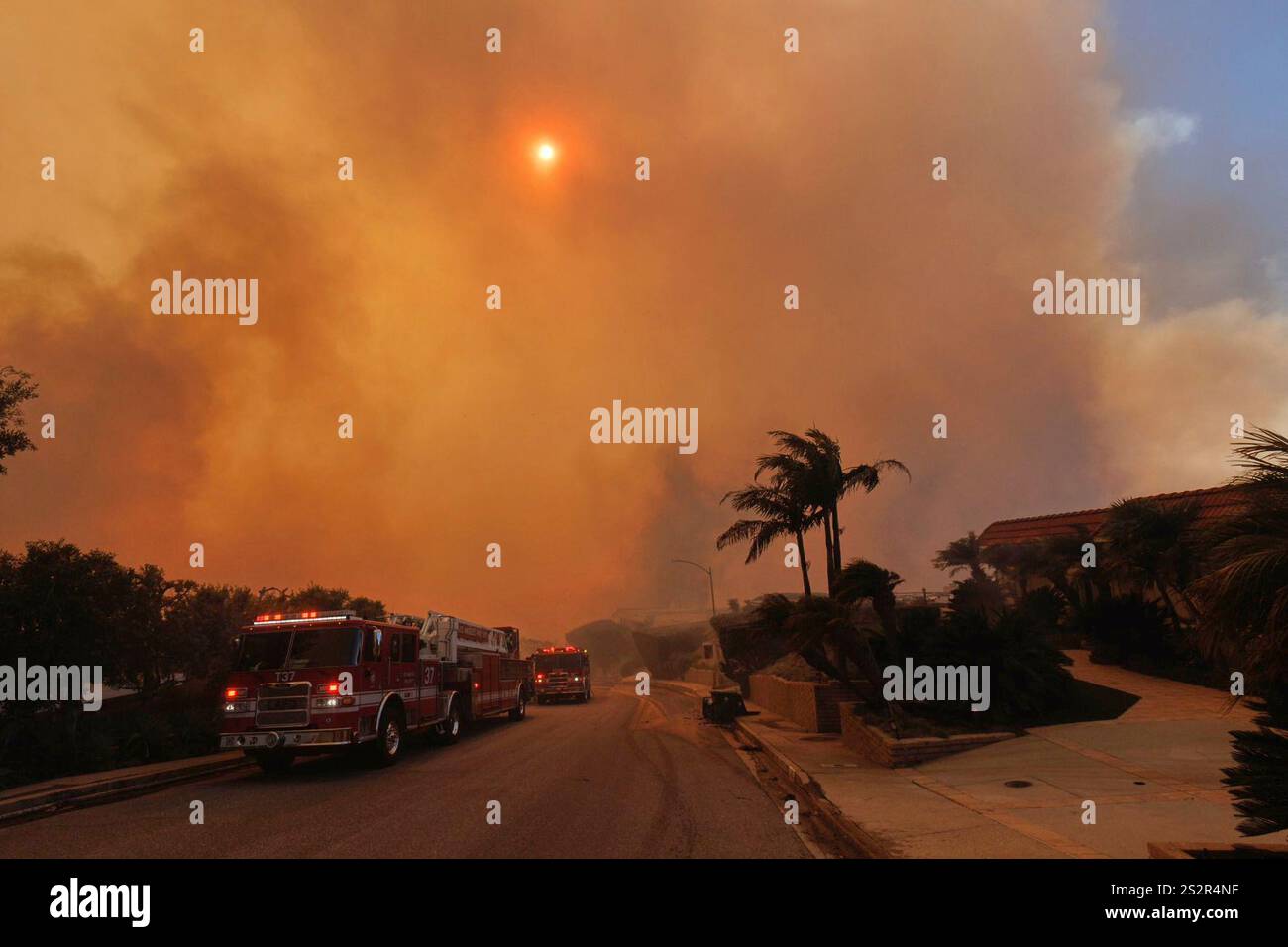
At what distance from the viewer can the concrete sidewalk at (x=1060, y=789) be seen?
800cm

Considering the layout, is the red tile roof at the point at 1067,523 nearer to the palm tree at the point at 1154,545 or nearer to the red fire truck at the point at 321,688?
the palm tree at the point at 1154,545

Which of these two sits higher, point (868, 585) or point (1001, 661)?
point (868, 585)

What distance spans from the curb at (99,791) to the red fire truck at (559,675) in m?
27.5

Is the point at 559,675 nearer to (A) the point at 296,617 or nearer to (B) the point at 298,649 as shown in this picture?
(A) the point at 296,617

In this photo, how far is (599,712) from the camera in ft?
110

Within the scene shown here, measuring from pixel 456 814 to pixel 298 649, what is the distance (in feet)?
22.3

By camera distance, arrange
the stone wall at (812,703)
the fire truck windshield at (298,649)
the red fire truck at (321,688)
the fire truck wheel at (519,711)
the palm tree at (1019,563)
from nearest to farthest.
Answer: the red fire truck at (321,688), the fire truck windshield at (298,649), the stone wall at (812,703), the fire truck wheel at (519,711), the palm tree at (1019,563)

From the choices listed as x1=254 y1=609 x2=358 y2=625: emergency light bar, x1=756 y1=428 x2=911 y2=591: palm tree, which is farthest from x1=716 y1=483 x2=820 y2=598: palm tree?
x1=254 y1=609 x2=358 y2=625: emergency light bar

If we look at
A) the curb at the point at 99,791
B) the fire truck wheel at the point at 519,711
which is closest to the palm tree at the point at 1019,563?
the fire truck wheel at the point at 519,711

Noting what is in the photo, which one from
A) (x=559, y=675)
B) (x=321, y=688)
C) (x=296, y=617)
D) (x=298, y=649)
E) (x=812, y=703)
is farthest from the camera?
(x=559, y=675)

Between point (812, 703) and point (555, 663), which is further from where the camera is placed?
point (555, 663)

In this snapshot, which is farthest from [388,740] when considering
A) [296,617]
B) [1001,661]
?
[1001,661]

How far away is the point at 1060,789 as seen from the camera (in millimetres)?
10648
